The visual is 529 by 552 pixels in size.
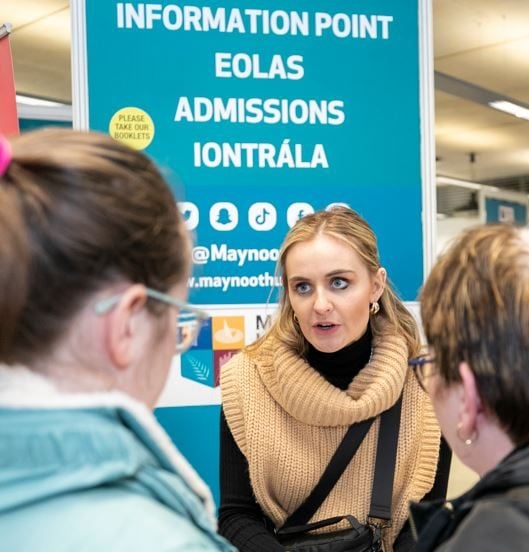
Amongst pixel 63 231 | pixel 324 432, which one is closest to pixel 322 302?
pixel 324 432

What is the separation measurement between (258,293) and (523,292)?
1493 millimetres

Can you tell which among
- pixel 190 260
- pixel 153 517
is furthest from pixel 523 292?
pixel 153 517

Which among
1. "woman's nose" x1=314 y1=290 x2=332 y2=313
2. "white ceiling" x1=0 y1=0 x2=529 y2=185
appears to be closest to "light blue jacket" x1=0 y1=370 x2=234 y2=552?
"woman's nose" x1=314 y1=290 x2=332 y2=313

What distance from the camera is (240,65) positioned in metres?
2.38

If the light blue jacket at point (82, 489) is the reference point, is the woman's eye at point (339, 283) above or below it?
above

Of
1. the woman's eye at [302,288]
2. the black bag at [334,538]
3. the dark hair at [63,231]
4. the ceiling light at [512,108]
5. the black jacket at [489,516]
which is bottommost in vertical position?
the black bag at [334,538]

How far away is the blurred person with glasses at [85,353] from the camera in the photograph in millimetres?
669

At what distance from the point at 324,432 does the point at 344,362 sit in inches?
7.2

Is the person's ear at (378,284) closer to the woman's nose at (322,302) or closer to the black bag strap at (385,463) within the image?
the woman's nose at (322,302)

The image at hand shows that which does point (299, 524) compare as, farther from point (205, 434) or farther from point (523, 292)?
point (523, 292)

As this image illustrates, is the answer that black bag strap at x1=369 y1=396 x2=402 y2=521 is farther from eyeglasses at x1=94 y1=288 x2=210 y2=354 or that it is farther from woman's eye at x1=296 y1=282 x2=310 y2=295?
eyeglasses at x1=94 y1=288 x2=210 y2=354

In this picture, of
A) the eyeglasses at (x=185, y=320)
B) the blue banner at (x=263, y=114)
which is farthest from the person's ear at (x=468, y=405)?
the blue banner at (x=263, y=114)

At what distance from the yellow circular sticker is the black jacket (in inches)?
64.6

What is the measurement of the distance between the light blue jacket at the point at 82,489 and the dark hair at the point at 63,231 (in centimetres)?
9
